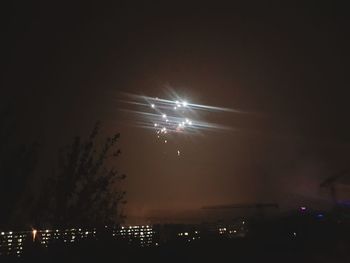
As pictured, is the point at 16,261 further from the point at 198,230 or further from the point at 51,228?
the point at 198,230

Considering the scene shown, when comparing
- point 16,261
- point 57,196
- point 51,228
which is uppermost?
point 57,196

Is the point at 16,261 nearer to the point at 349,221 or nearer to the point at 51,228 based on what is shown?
the point at 51,228

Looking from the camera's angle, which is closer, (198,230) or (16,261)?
(16,261)

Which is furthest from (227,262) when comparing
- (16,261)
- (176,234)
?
(16,261)

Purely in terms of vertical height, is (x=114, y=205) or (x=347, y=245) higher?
(x=114, y=205)

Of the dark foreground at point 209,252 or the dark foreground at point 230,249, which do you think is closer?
the dark foreground at point 209,252

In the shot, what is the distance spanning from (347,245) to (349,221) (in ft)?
17.5

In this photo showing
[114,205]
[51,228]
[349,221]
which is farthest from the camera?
[349,221]

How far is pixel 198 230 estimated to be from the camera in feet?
61.3

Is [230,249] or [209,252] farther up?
[230,249]

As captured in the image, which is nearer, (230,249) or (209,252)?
(209,252)

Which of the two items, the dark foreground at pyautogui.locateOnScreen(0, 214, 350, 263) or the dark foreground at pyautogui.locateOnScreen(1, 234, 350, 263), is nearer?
the dark foreground at pyautogui.locateOnScreen(1, 234, 350, 263)

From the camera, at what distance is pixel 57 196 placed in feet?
47.6

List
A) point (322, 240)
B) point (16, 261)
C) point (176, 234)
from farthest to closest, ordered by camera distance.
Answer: point (322, 240), point (176, 234), point (16, 261)
